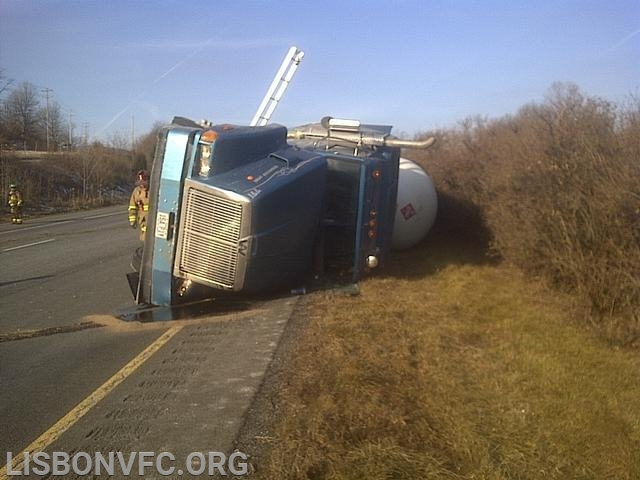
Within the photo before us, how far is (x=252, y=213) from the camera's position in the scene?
25.5 ft

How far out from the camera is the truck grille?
7.81 meters

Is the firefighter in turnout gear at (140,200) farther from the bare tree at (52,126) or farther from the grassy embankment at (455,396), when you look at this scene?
the bare tree at (52,126)

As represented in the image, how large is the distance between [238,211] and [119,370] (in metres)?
2.55

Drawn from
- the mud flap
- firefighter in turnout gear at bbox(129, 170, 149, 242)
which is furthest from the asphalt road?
firefighter in turnout gear at bbox(129, 170, 149, 242)

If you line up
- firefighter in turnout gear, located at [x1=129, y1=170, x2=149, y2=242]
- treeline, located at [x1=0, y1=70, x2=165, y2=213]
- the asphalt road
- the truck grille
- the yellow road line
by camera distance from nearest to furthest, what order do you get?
the yellow road line, the asphalt road, the truck grille, firefighter in turnout gear, located at [x1=129, y1=170, x2=149, y2=242], treeline, located at [x1=0, y1=70, x2=165, y2=213]

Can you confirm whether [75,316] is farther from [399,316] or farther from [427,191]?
[427,191]

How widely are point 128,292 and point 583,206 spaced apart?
269 inches

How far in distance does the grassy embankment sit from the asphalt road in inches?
20.7

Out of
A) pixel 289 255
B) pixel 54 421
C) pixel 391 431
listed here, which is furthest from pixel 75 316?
pixel 391 431

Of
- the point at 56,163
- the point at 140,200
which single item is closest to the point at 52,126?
the point at 56,163

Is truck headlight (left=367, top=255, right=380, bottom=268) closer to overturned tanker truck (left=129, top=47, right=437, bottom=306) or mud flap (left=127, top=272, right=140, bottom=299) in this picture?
overturned tanker truck (left=129, top=47, right=437, bottom=306)

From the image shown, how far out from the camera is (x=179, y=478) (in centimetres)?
390

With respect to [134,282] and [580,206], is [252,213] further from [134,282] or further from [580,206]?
[580,206]

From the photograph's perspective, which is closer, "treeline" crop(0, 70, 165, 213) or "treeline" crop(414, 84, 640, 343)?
"treeline" crop(414, 84, 640, 343)
